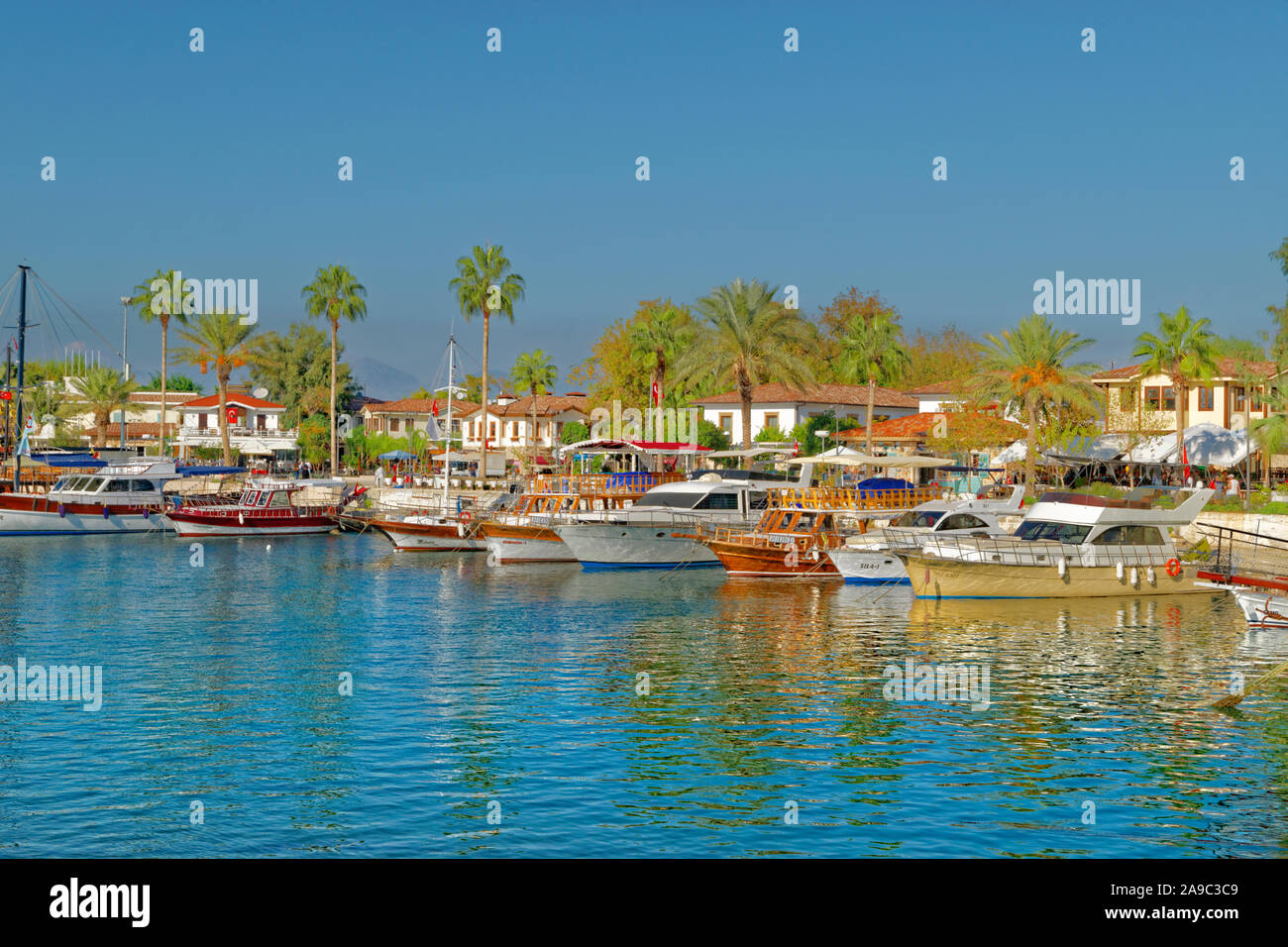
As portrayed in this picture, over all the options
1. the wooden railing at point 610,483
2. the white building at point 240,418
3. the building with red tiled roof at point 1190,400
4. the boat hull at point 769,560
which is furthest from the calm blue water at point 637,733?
the white building at point 240,418

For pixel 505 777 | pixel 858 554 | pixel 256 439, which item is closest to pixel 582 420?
pixel 256 439

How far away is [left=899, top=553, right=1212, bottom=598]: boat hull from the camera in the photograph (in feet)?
121

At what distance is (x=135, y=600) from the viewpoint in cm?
3922

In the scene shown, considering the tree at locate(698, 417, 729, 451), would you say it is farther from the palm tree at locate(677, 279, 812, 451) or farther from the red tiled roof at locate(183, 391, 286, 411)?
the red tiled roof at locate(183, 391, 286, 411)

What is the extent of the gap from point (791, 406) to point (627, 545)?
45601 mm

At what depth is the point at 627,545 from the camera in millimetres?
47938

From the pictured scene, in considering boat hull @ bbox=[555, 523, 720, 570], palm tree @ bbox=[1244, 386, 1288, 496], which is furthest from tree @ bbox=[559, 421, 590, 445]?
palm tree @ bbox=[1244, 386, 1288, 496]

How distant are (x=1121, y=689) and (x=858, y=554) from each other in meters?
17.5

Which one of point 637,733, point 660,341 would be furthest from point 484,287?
point 637,733

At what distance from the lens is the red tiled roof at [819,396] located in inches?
3583

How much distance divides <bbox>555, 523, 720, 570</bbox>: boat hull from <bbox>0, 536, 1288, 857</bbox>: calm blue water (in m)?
9.61
